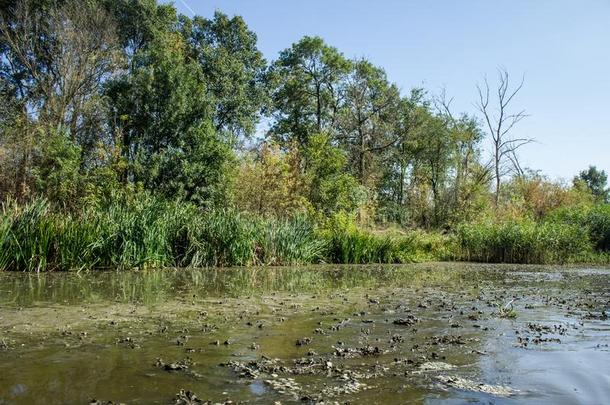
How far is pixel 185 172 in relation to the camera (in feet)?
68.1

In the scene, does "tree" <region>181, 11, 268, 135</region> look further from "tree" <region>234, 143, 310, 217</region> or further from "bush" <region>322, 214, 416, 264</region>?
"bush" <region>322, 214, 416, 264</region>

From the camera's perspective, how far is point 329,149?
82.3 feet

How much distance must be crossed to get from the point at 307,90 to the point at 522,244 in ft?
69.5

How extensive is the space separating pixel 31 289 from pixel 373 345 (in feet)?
19.1

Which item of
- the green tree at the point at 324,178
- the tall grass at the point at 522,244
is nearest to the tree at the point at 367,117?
the green tree at the point at 324,178

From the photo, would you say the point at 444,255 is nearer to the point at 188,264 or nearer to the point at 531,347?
the point at 188,264

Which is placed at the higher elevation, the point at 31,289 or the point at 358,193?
the point at 358,193

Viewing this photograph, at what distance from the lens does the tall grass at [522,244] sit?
19250 mm

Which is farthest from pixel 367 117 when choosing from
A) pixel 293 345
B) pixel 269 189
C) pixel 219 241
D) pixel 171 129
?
pixel 293 345

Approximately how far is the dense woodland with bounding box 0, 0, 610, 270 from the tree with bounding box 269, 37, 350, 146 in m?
0.15

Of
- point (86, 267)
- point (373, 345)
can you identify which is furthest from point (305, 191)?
point (373, 345)

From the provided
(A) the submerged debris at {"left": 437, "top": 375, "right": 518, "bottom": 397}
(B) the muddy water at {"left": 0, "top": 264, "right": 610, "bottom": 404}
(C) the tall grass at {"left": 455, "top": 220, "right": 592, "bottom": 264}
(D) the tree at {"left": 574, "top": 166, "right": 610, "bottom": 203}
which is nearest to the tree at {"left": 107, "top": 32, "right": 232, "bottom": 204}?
(C) the tall grass at {"left": 455, "top": 220, "right": 592, "bottom": 264}

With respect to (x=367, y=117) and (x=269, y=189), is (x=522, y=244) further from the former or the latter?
(x=367, y=117)

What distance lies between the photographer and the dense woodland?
13.1 metres
